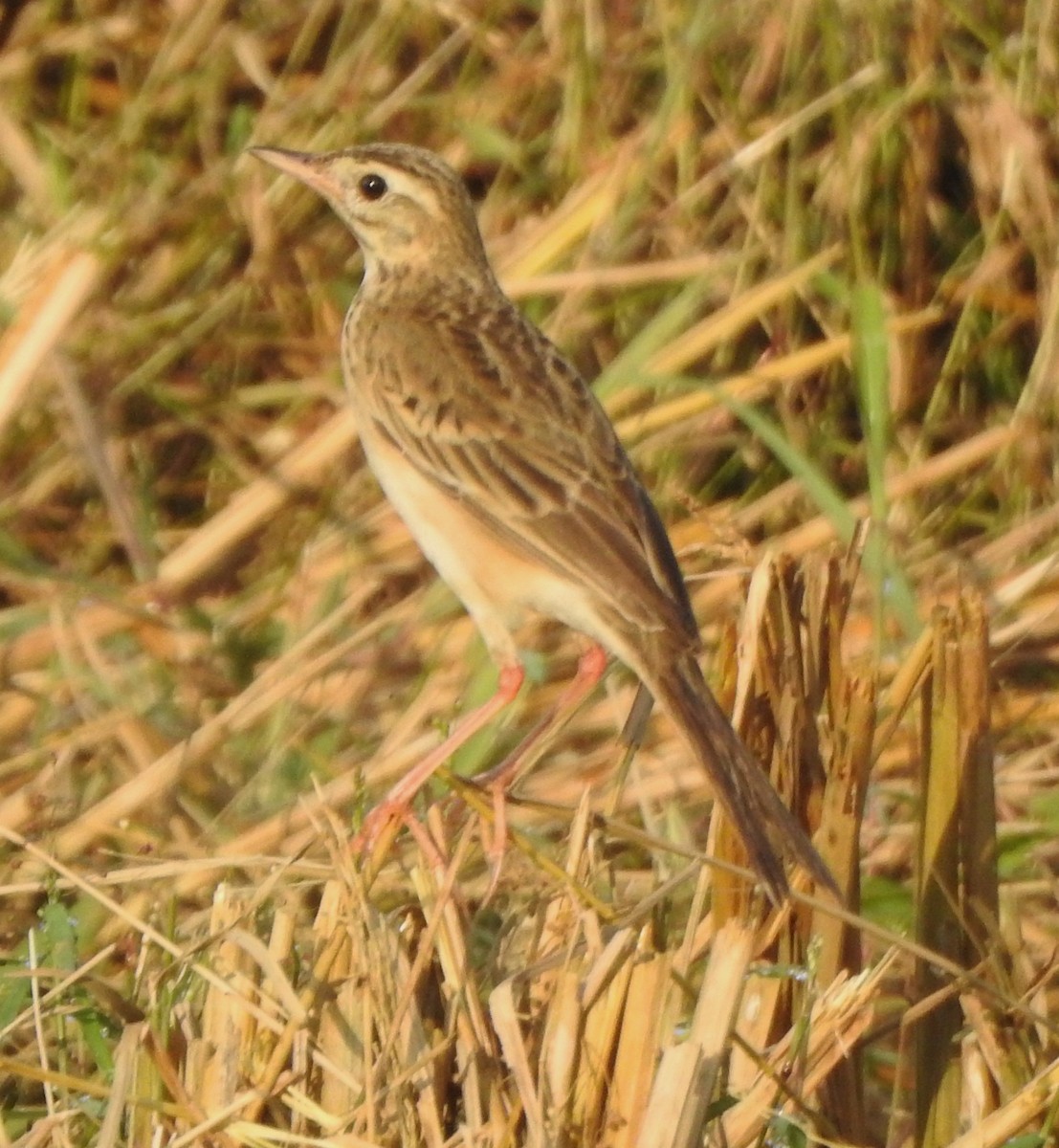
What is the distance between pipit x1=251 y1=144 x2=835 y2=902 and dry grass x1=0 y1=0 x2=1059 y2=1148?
190 millimetres

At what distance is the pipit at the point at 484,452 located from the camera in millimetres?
4363

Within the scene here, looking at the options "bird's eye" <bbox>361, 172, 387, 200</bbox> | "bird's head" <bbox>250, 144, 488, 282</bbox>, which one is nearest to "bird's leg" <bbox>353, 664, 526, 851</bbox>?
"bird's head" <bbox>250, 144, 488, 282</bbox>

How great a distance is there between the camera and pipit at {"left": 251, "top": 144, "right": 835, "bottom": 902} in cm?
436

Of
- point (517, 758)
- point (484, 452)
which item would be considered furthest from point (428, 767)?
point (484, 452)

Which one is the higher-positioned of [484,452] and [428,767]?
[484,452]

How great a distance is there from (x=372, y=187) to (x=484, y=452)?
85cm

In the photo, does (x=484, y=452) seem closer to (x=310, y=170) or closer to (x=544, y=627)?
(x=310, y=170)

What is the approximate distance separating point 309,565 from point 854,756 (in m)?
2.45

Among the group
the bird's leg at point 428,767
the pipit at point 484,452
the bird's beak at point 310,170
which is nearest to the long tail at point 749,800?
the pipit at point 484,452

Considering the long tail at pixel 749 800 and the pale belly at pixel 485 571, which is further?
the pale belly at pixel 485 571

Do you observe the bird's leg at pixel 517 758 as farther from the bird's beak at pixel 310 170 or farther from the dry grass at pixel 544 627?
the bird's beak at pixel 310 170

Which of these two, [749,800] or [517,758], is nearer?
[749,800]

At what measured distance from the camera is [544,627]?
5.77 m

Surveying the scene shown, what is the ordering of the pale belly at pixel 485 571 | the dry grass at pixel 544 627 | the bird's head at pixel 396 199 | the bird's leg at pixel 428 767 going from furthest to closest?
the bird's head at pixel 396 199, the pale belly at pixel 485 571, the bird's leg at pixel 428 767, the dry grass at pixel 544 627
